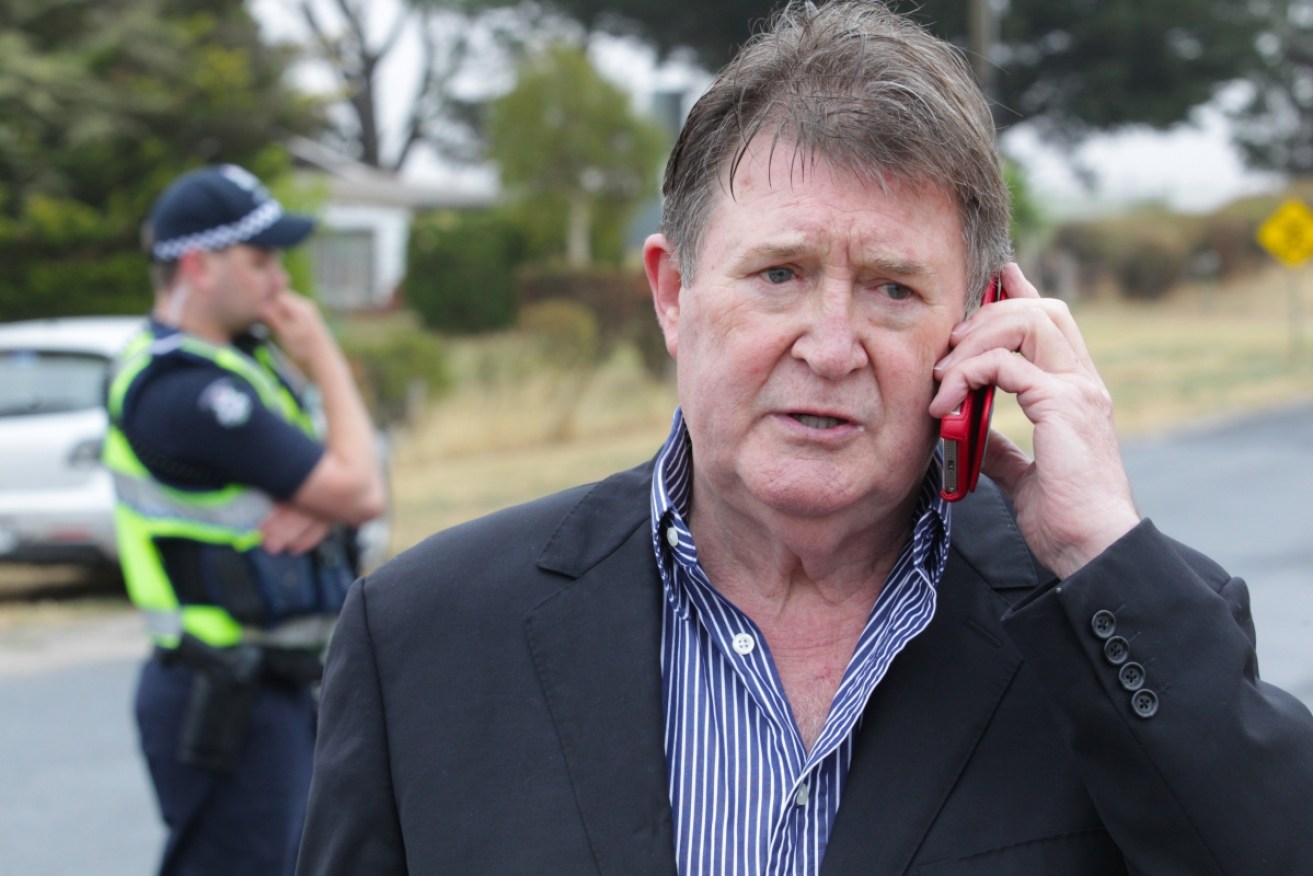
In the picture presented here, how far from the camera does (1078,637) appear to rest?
187 cm

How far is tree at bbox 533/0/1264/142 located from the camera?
135 ft

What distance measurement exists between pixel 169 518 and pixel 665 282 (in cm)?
203

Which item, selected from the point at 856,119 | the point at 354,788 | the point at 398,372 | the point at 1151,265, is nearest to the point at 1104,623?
the point at 856,119

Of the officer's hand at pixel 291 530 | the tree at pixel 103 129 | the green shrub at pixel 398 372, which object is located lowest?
the green shrub at pixel 398 372

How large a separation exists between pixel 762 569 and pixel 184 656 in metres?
2.10

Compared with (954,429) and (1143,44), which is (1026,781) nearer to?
(954,429)

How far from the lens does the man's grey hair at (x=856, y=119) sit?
1979 millimetres

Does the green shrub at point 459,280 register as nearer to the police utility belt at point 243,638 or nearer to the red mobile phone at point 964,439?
the police utility belt at point 243,638

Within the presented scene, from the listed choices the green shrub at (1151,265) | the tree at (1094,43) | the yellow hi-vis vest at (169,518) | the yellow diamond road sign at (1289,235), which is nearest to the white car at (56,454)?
the yellow hi-vis vest at (169,518)

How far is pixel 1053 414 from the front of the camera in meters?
2.02

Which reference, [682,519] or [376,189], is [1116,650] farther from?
[376,189]

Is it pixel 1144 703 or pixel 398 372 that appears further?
pixel 398 372

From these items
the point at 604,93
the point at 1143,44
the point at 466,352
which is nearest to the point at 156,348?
the point at 466,352

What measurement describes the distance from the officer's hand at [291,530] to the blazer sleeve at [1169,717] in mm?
2383
